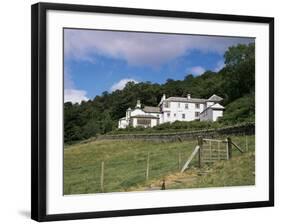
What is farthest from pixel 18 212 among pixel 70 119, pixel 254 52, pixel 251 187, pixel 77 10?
pixel 254 52

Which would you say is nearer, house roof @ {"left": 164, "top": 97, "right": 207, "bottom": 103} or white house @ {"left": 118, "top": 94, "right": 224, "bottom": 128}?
white house @ {"left": 118, "top": 94, "right": 224, "bottom": 128}

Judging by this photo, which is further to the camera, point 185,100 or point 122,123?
point 185,100

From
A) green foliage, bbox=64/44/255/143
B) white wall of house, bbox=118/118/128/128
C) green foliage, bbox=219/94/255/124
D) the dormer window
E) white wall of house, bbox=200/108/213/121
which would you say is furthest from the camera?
green foliage, bbox=219/94/255/124

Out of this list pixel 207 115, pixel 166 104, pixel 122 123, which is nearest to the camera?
pixel 122 123

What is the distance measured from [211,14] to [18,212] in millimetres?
1783

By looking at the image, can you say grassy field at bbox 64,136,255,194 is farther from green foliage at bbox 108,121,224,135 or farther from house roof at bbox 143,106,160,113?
house roof at bbox 143,106,160,113

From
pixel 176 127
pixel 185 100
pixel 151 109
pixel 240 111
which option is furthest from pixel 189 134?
pixel 240 111

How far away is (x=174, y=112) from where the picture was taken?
492cm

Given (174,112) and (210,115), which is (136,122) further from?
(210,115)

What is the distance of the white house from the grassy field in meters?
0.14

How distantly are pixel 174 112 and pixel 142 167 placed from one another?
16.7 inches

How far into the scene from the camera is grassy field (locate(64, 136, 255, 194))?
181 inches

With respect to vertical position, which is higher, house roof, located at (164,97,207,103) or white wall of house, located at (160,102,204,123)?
house roof, located at (164,97,207,103)

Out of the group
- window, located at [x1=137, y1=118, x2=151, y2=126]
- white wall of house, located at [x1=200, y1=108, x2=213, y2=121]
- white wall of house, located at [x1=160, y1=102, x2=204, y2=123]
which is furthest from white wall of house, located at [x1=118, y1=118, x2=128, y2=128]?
white wall of house, located at [x1=200, y1=108, x2=213, y2=121]
